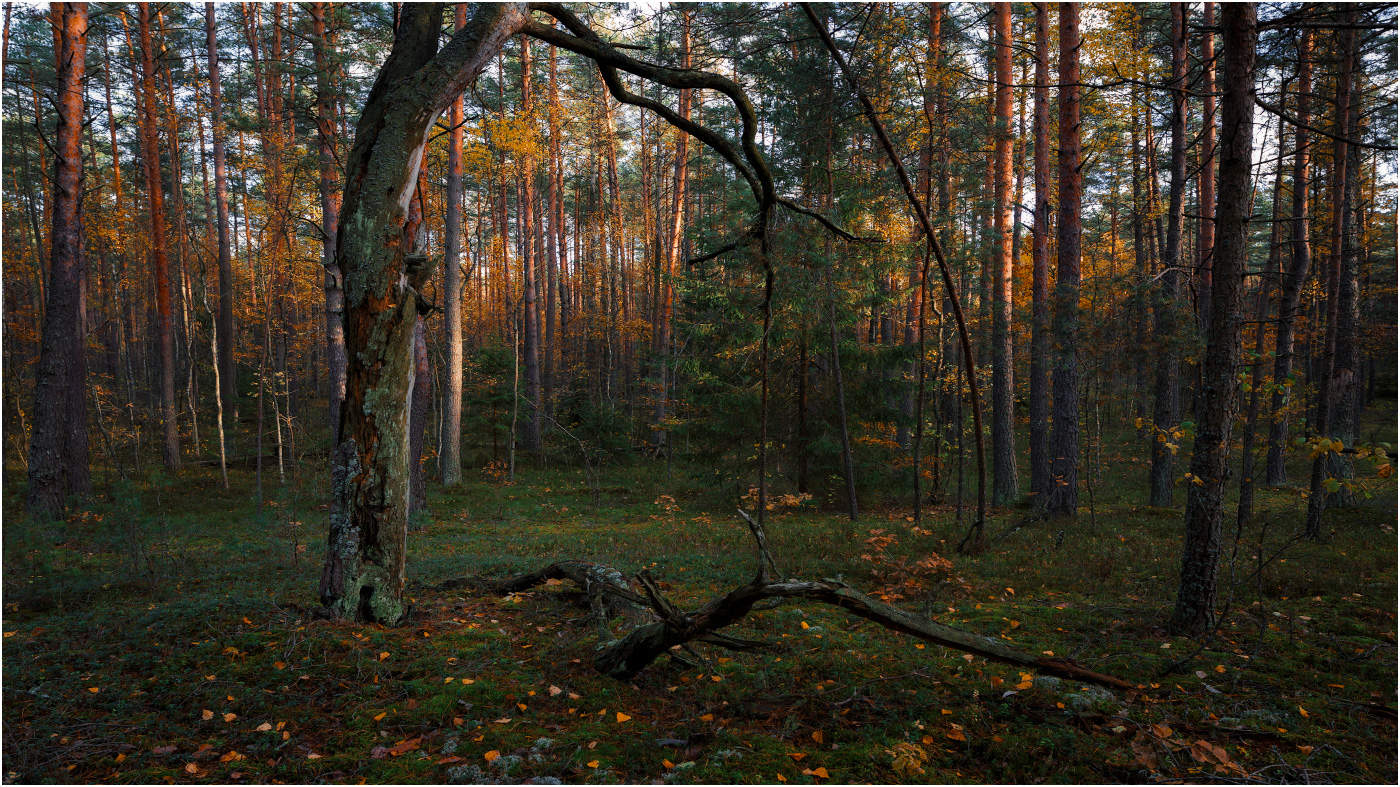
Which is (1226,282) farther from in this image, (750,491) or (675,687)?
(750,491)

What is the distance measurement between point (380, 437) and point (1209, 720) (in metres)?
5.16

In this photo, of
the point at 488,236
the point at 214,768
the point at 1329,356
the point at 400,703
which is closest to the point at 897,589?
the point at 400,703

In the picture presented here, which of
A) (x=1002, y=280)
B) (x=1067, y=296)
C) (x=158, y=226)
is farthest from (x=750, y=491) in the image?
(x=158, y=226)

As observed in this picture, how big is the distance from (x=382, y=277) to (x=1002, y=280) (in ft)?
42.8

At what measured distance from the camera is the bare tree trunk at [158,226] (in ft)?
53.2

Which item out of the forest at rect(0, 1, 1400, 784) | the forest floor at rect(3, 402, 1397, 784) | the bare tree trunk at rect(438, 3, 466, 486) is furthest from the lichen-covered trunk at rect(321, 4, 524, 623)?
the bare tree trunk at rect(438, 3, 466, 486)

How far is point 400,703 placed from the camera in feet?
11.5

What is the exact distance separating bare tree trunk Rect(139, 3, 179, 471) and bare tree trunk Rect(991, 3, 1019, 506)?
19536 millimetres

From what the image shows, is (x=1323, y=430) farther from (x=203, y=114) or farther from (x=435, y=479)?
(x=203, y=114)

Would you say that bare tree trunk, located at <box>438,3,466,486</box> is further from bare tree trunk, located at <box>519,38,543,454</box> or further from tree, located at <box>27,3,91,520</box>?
tree, located at <box>27,3,91,520</box>

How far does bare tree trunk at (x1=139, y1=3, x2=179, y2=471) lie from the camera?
639 inches

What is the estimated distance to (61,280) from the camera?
10.7 metres

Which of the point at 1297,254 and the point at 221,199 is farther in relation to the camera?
the point at 221,199

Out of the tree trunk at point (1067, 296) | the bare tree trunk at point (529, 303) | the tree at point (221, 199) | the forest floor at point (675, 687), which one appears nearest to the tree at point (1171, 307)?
the tree trunk at point (1067, 296)
